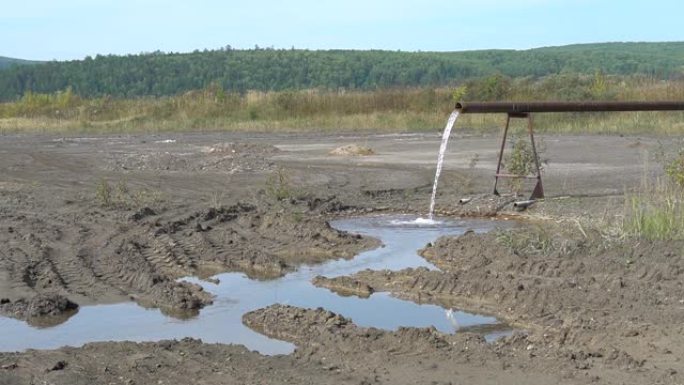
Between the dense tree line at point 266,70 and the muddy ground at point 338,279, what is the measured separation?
221 ft

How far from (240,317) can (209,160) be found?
54.8 feet

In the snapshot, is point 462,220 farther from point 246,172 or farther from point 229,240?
point 246,172

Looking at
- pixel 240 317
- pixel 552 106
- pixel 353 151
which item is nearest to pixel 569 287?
pixel 240 317

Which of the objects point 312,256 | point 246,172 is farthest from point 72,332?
point 246,172

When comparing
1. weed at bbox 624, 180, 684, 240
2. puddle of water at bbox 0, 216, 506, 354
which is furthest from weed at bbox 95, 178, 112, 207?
weed at bbox 624, 180, 684, 240

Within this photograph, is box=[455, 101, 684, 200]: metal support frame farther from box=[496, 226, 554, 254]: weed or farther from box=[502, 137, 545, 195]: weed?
box=[496, 226, 554, 254]: weed

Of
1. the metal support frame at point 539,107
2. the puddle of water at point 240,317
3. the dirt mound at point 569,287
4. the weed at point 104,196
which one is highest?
the metal support frame at point 539,107

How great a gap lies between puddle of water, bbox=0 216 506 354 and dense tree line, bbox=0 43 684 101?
76100 millimetres

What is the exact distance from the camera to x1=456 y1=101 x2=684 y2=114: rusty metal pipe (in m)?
16.9

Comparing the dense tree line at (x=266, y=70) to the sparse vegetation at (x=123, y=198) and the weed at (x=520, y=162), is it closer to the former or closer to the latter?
the sparse vegetation at (x=123, y=198)

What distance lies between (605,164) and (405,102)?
23839 millimetres

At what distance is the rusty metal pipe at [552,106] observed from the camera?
16922 millimetres

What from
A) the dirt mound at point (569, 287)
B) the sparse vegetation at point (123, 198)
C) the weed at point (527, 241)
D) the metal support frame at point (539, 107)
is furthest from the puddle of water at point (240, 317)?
the sparse vegetation at point (123, 198)

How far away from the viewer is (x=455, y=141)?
33.2 metres
